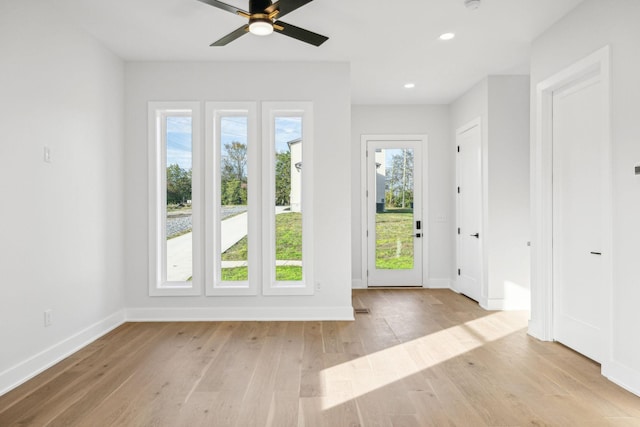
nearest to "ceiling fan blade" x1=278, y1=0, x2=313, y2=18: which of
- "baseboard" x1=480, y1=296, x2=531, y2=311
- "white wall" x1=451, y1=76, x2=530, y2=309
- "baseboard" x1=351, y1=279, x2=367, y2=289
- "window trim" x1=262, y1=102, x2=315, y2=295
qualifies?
"window trim" x1=262, y1=102, x2=315, y2=295

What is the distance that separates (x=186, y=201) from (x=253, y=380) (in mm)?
2578

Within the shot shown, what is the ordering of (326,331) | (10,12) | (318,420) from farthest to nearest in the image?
(326,331), (10,12), (318,420)

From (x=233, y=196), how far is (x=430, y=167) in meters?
3.41

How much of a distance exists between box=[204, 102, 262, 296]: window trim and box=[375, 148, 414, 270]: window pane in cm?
261

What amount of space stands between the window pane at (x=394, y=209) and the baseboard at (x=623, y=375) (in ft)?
12.3

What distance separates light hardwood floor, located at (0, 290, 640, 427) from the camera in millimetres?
2475

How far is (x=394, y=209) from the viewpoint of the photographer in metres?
6.75

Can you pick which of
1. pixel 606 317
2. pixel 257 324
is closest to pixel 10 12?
pixel 257 324

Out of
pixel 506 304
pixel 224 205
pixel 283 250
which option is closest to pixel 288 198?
pixel 283 250

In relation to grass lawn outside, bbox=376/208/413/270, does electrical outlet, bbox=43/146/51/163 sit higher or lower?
higher

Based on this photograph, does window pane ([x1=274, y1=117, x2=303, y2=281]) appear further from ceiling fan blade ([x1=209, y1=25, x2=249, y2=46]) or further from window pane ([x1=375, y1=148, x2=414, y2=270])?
window pane ([x1=375, y1=148, x2=414, y2=270])

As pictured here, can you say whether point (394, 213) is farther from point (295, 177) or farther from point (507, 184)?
point (295, 177)

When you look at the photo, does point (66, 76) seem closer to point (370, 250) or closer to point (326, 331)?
point (326, 331)

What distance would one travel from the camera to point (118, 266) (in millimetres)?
4594
